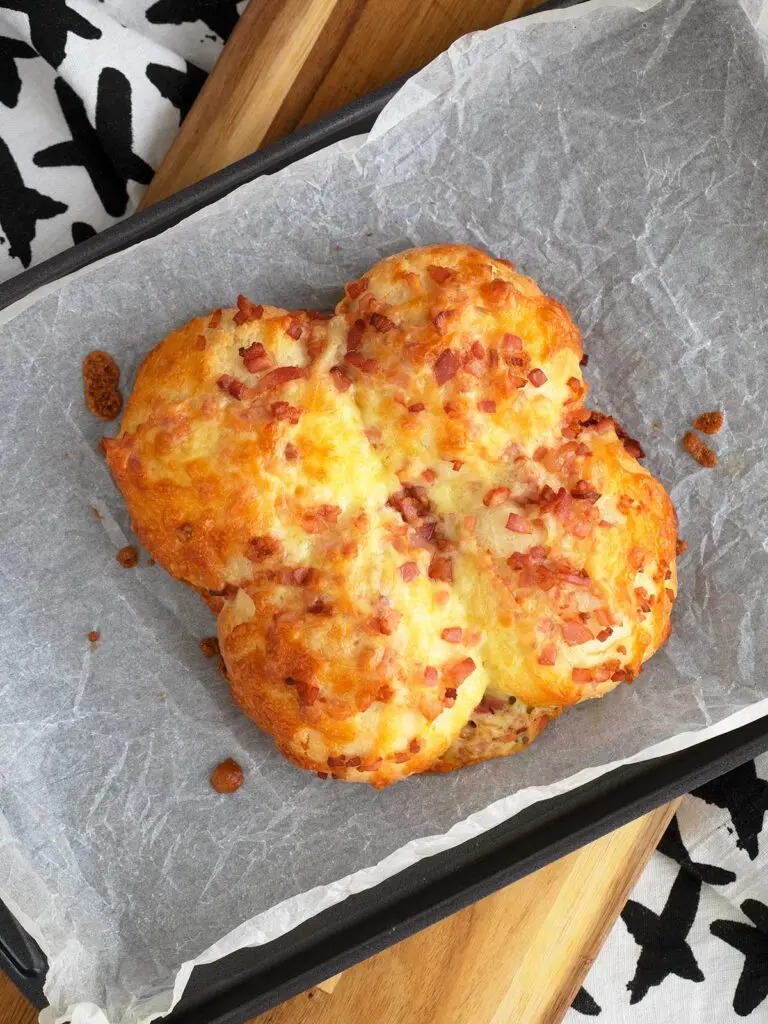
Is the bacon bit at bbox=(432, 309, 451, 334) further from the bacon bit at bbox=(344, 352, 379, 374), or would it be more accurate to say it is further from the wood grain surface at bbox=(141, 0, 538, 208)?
the wood grain surface at bbox=(141, 0, 538, 208)

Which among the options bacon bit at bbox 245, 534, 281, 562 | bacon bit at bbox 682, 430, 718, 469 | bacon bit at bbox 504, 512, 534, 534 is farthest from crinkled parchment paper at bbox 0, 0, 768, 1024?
bacon bit at bbox 504, 512, 534, 534

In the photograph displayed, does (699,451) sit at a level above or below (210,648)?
above

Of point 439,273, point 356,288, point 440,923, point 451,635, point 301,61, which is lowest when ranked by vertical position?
point 440,923

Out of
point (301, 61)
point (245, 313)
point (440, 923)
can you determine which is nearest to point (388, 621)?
point (245, 313)

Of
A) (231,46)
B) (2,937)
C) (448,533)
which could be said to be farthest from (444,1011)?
(231,46)

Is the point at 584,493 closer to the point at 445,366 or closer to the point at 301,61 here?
the point at 445,366
